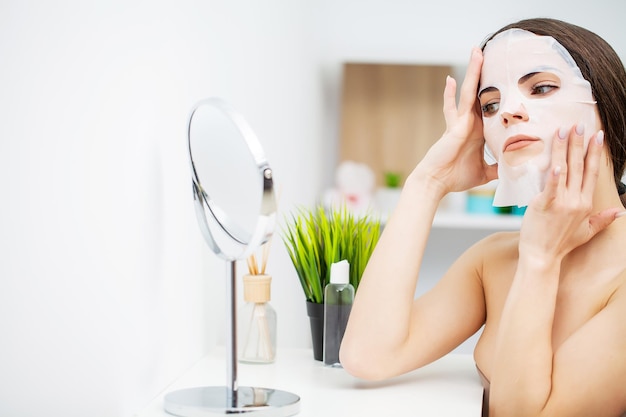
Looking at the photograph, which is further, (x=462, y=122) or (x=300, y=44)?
(x=300, y=44)

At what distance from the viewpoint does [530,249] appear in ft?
3.32

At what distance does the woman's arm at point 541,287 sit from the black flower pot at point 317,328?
0.33 metres

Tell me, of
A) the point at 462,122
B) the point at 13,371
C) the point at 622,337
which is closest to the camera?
the point at 13,371

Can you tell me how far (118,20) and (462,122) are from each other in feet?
1.81

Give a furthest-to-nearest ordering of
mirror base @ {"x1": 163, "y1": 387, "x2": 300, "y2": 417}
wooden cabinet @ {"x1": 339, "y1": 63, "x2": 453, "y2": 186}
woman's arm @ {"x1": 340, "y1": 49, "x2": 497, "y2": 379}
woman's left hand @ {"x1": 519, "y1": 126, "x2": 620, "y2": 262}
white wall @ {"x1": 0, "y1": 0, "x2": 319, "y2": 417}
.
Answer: wooden cabinet @ {"x1": 339, "y1": 63, "x2": 453, "y2": 186}, woman's arm @ {"x1": 340, "y1": 49, "x2": 497, "y2": 379}, woman's left hand @ {"x1": 519, "y1": 126, "x2": 620, "y2": 262}, mirror base @ {"x1": 163, "y1": 387, "x2": 300, "y2": 417}, white wall @ {"x1": 0, "y1": 0, "x2": 319, "y2": 417}

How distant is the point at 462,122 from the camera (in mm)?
1181

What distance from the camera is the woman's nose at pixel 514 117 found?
41.4 inches

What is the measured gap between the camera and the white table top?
0.97 meters

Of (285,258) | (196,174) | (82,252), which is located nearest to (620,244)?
(196,174)

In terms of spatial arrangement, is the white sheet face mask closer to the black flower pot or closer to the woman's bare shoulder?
the woman's bare shoulder

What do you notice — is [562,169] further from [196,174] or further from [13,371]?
[13,371]

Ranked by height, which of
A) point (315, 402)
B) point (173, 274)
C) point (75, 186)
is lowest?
point (315, 402)

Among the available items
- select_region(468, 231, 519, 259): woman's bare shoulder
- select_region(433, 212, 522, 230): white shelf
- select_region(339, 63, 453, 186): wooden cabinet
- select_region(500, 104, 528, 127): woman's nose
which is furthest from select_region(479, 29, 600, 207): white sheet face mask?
select_region(339, 63, 453, 186): wooden cabinet

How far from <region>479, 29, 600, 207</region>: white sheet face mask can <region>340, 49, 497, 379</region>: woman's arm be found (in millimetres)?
64
